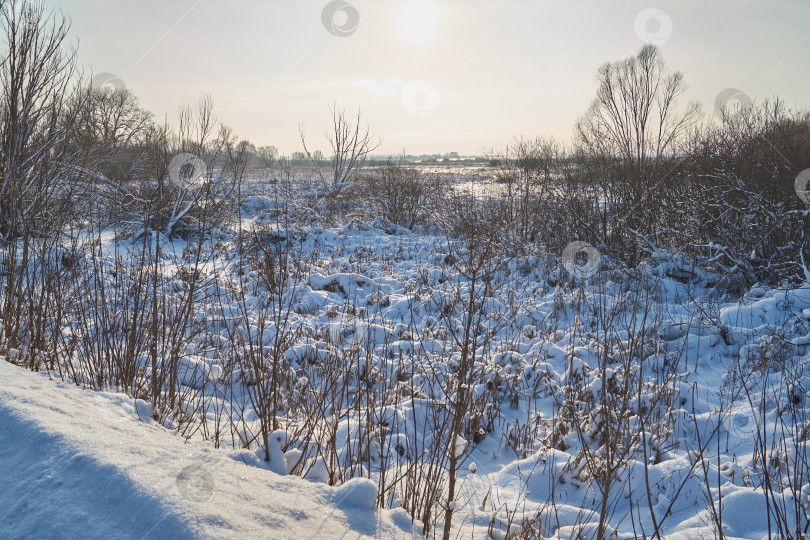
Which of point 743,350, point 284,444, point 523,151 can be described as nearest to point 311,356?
point 284,444

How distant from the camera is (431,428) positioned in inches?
124

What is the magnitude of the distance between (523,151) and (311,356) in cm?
980

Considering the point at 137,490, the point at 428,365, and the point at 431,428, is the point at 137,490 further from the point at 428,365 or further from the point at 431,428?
the point at 428,365

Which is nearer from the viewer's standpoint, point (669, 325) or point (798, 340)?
point (798, 340)

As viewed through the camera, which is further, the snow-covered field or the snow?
the snow-covered field

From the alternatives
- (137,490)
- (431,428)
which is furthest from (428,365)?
(137,490)

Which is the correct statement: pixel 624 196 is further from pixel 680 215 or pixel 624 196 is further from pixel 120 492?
pixel 120 492

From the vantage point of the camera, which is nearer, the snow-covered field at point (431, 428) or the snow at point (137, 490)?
the snow at point (137, 490)

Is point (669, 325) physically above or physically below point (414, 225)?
below

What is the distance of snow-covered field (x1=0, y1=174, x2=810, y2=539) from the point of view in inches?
67.9

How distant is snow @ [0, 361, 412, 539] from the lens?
1.50m

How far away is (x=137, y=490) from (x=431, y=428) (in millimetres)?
1911

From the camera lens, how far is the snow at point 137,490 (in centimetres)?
150

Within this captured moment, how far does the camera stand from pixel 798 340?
4.74 metres
